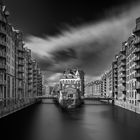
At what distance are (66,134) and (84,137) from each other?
15.7 feet

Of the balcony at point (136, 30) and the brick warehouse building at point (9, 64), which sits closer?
the brick warehouse building at point (9, 64)

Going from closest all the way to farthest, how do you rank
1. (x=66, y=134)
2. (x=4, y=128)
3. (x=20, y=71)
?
(x=66, y=134) < (x=4, y=128) < (x=20, y=71)

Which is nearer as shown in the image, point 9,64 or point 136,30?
point 136,30

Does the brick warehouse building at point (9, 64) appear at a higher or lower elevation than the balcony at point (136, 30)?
lower

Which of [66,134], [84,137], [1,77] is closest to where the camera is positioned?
[84,137]

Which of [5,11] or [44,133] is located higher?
[5,11]

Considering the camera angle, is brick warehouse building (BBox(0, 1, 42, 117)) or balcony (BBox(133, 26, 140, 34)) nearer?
brick warehouse building (BBox(0, 1, 42, 117))

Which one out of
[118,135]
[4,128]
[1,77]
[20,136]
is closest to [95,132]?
[118,135]

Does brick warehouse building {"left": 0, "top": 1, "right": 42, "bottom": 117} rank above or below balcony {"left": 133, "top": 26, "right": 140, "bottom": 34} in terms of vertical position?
below

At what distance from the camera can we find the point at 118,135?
50.4m

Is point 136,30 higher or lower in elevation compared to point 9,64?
higher

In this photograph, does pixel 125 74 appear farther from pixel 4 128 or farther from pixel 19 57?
pixel 4 128

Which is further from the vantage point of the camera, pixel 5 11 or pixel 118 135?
pixel 5 11

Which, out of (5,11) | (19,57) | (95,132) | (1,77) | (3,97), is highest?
(5,11)
